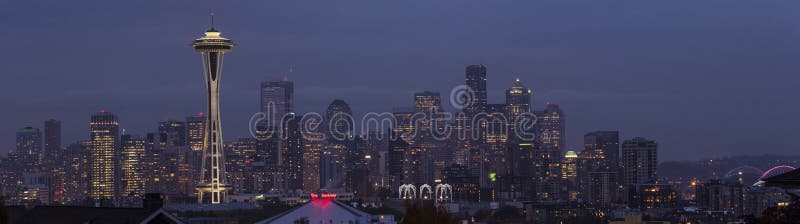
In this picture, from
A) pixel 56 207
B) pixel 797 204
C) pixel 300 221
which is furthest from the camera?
pixel 300 221

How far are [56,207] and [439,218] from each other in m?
31.4

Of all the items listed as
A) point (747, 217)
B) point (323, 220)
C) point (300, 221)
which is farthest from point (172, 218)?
point (323, 220)

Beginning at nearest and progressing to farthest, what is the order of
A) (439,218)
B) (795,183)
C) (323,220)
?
(795,183) < (439,218) < (323,220)

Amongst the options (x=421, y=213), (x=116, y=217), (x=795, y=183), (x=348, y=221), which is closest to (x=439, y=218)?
(x=421, y=213)

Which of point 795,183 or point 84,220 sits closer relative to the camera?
point 795,183

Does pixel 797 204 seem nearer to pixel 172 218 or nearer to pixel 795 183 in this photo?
pixel 795 183

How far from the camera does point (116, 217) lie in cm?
5619

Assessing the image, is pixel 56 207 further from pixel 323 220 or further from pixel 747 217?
pixel 323 220

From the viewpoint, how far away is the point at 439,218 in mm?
88500

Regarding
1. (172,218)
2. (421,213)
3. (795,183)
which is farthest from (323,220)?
(795,183)

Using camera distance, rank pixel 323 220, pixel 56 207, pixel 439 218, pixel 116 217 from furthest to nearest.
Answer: pixel 323 220, pixel 439 218, pixel 56 207, pixel 116 217

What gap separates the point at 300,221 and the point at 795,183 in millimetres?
66489

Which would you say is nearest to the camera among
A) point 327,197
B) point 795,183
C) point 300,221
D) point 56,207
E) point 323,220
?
point 795,183

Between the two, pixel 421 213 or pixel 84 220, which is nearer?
pixel 84 220
